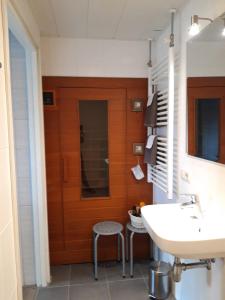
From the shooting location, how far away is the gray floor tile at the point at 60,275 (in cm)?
241

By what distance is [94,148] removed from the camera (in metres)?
2.66

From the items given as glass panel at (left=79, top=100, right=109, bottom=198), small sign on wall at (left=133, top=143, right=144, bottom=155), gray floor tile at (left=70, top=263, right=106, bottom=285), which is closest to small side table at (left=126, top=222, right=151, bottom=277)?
gray floor tile at (left=70, top=263, right=106, bottom=285)

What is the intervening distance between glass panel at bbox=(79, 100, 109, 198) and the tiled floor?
77 cm

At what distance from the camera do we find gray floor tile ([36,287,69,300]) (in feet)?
7.22

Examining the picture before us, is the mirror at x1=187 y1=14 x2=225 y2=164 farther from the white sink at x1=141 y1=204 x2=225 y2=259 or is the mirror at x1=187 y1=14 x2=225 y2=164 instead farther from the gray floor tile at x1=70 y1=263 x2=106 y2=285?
the gray floor tile at x1=70 y1=263 x2=106 y2=285

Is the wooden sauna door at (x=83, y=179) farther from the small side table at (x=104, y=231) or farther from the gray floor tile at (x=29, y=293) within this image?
the gray floor tile at (x=29, y=293)

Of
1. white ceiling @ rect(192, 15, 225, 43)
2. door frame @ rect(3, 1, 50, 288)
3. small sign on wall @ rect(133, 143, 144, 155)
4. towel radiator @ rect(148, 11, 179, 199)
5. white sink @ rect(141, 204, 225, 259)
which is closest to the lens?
white sink @ rect(141, 204, 225, 259)

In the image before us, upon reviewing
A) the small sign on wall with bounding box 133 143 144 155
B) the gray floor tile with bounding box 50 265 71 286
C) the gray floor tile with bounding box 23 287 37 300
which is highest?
the small sign on wall with bounding box 133 143 144 155

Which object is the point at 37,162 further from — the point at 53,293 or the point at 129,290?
the point at 129,290

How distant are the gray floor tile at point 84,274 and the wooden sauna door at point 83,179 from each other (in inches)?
3.4

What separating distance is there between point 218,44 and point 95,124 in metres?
1.46

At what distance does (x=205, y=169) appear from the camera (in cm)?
162

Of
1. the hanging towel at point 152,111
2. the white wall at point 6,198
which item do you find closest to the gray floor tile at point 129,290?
the white wall at point 6,198

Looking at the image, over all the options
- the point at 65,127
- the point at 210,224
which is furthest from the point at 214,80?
the point at 65,127
